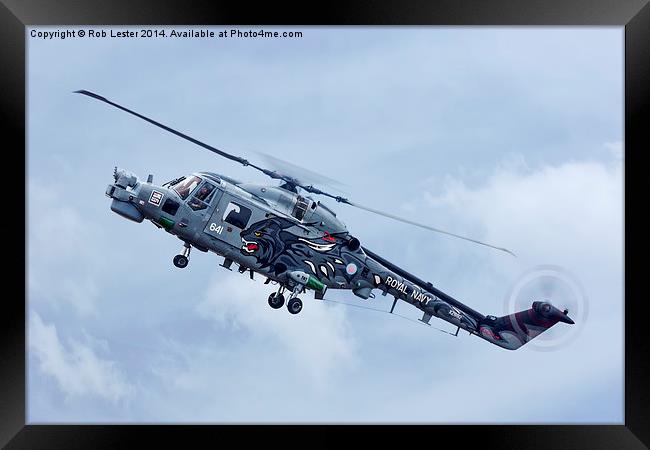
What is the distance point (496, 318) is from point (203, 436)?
23.1ft

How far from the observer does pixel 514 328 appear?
1962 cm

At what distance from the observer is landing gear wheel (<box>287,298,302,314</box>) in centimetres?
1789

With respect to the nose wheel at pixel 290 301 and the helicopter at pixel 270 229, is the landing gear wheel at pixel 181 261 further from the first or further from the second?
the nose wheel at pixel 290 301

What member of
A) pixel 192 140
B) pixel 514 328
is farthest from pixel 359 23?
pixel 514 328

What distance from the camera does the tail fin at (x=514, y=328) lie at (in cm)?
1902

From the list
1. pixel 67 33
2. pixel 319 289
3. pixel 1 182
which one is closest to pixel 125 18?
pixel 67 33

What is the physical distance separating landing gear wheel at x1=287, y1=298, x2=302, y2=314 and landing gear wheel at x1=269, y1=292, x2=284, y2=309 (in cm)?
18

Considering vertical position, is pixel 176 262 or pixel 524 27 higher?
pixel 524 27

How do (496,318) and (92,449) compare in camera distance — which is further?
(496,318)

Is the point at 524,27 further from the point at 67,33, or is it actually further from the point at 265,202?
the point at 67,33

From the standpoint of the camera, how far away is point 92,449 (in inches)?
622

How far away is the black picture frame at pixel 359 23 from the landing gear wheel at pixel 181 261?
111 inches

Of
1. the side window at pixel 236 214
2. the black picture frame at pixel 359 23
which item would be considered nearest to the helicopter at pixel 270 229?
the side window at pixel 236 214

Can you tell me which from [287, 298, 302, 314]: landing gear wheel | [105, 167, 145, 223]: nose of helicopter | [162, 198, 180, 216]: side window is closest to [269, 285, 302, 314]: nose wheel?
[287, 298, 302, 314]: landing gear wheel
